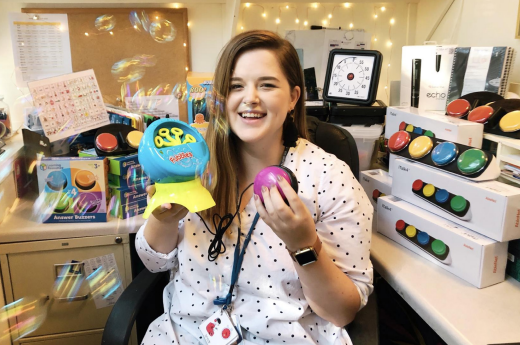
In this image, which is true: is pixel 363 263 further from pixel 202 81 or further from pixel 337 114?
pixel 202 81

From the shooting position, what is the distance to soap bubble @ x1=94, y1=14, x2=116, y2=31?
5.29 ft

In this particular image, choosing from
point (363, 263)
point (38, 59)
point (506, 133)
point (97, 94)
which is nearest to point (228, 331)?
point (363, 263)

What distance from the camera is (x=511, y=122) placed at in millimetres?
1055

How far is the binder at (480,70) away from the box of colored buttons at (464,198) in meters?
0.38

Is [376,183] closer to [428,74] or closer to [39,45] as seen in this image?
[428,74]

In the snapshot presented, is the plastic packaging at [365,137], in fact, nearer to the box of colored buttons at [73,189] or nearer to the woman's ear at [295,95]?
the woman's ear at [295,95]

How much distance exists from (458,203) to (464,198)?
0.07 ft

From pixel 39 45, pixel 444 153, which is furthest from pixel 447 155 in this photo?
pixel 39 45

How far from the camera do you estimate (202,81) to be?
158cm

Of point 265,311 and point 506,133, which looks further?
point 506,133

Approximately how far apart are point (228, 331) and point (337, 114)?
0.92 meters

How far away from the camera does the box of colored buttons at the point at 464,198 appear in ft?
2.92

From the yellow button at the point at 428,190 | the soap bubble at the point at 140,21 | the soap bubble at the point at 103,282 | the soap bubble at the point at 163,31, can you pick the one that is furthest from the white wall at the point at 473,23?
the soap bubble at the point at 103,282

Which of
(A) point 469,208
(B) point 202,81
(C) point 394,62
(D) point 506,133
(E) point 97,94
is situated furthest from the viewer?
(C) point 394,62
